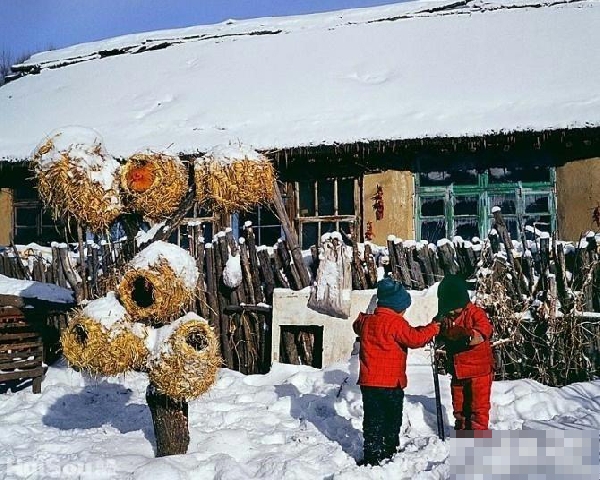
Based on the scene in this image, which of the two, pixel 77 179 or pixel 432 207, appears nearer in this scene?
pixel 77 179

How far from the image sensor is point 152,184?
5.29 metres

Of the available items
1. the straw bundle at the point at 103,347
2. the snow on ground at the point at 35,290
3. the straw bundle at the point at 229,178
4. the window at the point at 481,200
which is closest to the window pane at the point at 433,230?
the window at the point at 481,200

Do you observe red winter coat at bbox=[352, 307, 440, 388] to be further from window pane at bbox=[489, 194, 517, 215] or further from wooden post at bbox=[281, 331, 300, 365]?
window pane at bbox=[489, 194, 517, 215]

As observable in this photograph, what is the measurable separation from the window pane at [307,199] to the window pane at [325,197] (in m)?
0.10

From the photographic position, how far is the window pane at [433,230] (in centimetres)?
1027

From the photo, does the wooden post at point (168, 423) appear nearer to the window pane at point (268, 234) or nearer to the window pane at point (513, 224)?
the window pane at point (268, 234)

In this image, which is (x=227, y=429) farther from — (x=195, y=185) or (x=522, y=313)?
(x=522, y=313)

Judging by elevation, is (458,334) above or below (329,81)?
below

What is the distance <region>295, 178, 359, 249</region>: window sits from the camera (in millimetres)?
10609

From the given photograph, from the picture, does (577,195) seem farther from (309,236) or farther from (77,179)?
(77,179)

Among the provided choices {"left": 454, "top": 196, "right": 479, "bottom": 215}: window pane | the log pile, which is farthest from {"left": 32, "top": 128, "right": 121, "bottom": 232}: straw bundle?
{"left": 454, "top": 196, "right": 479, "bottom": 215}: window pane

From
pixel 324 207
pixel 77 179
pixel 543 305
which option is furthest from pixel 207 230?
pixel 77 179

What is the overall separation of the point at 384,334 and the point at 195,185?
1920 millimetres

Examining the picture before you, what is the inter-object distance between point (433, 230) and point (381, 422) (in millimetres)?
5498
